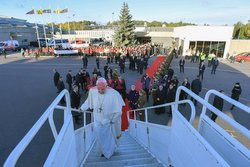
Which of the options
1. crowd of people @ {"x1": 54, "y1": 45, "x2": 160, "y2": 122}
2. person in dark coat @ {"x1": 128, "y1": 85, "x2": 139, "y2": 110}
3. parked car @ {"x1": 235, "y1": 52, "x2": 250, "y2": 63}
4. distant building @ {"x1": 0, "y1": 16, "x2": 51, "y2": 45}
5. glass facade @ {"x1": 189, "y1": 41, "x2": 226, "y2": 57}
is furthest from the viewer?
distant building @ {"x1": 0, "y1": 16, "x2": 51, "y2": 45}

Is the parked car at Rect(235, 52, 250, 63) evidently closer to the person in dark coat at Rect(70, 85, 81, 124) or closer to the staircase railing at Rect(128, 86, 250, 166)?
the person in dark coat at Rect(70, 85, 81, 124)

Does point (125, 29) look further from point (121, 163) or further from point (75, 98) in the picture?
point (121, 163)

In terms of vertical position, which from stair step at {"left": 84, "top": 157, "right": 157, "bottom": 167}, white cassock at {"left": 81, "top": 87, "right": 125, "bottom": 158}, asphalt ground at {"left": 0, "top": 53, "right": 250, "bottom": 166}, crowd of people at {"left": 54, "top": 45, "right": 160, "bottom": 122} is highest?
white cassock at {"left": 81, "top": 87, "right": 125, "bottom": 158}

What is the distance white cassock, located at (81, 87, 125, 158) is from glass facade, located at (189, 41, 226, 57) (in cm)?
2860

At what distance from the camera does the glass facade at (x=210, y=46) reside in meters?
30.2

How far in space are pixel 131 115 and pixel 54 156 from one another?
311 inches

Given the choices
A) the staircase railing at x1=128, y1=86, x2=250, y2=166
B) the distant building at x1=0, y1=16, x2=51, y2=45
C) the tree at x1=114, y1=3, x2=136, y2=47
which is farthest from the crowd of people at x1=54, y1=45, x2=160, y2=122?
the distant building at x1=0, y1=16, x2=51, y2=45

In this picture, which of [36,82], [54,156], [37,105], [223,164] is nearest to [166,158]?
[223,164]

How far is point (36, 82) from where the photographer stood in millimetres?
15992

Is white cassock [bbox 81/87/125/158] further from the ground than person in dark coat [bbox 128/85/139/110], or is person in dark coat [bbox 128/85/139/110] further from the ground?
white cassock [bbox 81/87/125/158]

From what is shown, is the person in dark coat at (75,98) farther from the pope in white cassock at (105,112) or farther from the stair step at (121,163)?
the stair step at (121,163)

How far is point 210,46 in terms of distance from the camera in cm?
3061

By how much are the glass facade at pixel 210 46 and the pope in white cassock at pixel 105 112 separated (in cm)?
2860

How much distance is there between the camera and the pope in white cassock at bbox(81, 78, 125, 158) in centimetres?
398
